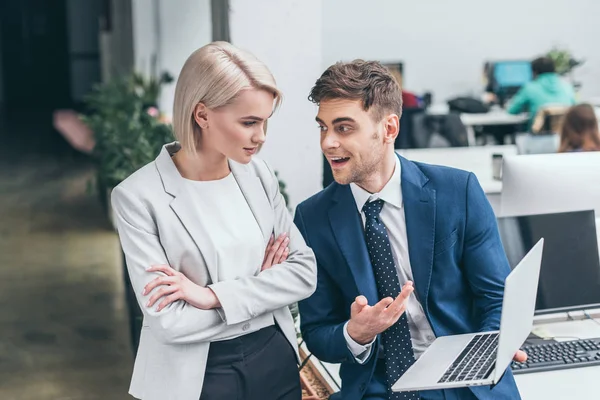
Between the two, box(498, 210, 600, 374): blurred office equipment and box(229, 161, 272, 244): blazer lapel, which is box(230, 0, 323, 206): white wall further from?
box(229, 161, 272, 244): blazer lapel

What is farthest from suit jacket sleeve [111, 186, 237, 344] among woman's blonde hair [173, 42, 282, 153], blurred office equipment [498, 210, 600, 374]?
blurred office equipment [498, 210, 600, 374]

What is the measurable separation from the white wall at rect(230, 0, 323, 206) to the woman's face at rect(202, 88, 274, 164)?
185 centimetres

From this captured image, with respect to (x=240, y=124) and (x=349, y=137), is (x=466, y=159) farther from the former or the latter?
(x=240, y=124)

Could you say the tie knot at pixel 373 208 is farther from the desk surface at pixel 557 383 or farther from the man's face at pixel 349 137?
the desk surface at pixel 557 383

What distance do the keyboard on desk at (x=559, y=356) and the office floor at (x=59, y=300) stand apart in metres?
2.41

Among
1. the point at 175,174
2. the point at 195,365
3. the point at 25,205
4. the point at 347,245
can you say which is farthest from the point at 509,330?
the point at 25,205

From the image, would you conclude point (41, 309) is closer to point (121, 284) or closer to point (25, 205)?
point (121, 284)

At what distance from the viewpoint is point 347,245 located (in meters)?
2.10

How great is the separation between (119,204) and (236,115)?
12.8 inches

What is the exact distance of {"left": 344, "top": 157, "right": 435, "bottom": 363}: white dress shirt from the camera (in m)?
2.12

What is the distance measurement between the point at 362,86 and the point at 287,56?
1.77m

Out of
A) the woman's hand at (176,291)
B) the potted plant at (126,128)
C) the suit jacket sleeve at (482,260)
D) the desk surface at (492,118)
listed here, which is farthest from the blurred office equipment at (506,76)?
the woman's hand at (176,291)

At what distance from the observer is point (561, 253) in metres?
2.64

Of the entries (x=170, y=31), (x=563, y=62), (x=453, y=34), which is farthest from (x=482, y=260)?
(x=453, y=34)
